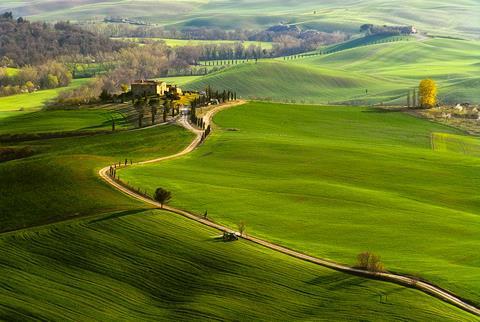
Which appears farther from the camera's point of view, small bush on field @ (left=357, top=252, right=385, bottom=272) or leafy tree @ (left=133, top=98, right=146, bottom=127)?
leafy tree @ (left=133, top=98, right=146, bottom=127)

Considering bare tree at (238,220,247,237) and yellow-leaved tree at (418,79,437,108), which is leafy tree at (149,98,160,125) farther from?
bare tree at (238,220,247,237)

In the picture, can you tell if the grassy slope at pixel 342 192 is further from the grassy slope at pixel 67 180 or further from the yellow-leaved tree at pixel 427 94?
the yellow-leaved tree at pixel 427 94

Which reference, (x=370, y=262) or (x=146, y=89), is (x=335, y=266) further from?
(x=146, y=89)

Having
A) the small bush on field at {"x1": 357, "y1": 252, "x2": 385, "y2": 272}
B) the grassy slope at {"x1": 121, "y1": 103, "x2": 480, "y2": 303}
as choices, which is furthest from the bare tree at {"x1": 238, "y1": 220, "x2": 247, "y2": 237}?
the small bush on field at {"x1": 357, "y1": 252, "x2": 385, "y2": 272}

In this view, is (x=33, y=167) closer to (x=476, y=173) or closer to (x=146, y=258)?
(x=146, y=258)

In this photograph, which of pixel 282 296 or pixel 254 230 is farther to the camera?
pixel 254 230

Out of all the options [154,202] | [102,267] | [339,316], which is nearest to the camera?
[339,316]

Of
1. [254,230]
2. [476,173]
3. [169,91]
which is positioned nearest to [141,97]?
[169,91]
